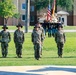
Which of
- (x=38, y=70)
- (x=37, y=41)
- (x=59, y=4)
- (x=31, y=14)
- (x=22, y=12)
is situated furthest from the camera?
(x=31, y=14)

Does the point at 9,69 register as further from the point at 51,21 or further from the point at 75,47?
the point at 51,21

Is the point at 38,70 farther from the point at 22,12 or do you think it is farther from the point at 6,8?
the point at 22,12

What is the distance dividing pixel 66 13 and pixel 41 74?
8300 cm

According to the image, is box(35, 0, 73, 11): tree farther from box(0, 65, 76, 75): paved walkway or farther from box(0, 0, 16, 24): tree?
box(0, 65, 76, 75): paved walkway

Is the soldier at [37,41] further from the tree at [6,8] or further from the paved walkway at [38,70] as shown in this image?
the tree at [6,8]

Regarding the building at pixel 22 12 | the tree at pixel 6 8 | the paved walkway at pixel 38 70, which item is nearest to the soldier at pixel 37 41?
the paved walkway at pixel 38 70

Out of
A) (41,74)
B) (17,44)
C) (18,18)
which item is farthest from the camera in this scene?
(18,18)

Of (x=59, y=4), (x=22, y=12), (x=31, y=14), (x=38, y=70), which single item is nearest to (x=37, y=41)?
(x=38, y=70)

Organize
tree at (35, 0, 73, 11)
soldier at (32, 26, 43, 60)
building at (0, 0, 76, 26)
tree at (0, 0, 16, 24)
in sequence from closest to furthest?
soldier at (32, 26, 43, 60) < tree at (0, 0, 16, 24) < tree at (35, 0, 73, 11) < building at (0, 0, 76, 26)

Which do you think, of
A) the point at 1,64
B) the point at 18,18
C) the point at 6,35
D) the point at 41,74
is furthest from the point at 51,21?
the point at 18,18

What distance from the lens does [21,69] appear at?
1598 centimetres

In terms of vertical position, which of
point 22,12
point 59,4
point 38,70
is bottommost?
point 22,12

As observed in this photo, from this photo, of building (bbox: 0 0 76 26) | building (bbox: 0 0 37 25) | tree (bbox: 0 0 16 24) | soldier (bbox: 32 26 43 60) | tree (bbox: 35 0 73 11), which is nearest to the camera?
soldier (bbox: 32 26 43 60)


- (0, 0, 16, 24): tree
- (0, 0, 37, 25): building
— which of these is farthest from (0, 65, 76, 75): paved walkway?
(0, 0, 37, 25): building
